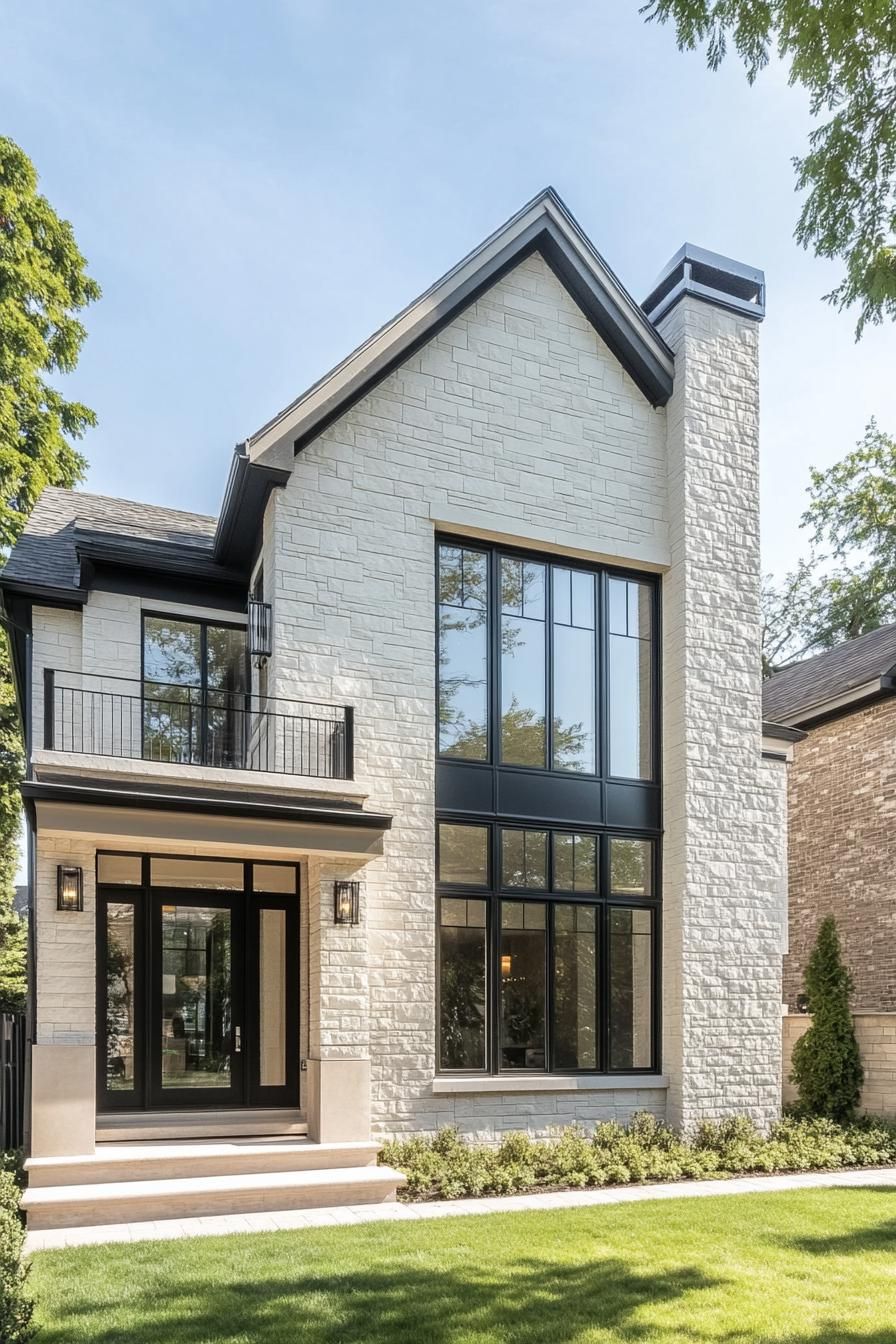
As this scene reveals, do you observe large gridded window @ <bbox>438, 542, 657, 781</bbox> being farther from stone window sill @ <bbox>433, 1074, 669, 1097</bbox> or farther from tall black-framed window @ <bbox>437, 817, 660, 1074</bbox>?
stone window sill @ <bbox>433, 1074, 669, 1097</bbox>

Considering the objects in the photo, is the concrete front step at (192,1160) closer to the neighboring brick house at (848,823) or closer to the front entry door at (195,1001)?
the front entry door at (195,1001)

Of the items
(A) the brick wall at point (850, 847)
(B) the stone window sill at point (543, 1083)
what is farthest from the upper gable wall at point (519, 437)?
(B) the stone window sill at point (543, 1083)

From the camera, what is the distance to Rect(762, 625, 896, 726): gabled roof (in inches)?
648

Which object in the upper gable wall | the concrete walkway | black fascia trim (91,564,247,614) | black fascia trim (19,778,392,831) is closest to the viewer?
the concrete walkway

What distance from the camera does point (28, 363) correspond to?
18703 mm

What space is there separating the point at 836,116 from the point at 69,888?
335 inches

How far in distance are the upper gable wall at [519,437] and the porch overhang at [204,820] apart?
11.2ft

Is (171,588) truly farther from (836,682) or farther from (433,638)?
(836,682)

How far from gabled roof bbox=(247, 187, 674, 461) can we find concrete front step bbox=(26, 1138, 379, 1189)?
665 cm

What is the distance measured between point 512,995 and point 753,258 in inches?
383

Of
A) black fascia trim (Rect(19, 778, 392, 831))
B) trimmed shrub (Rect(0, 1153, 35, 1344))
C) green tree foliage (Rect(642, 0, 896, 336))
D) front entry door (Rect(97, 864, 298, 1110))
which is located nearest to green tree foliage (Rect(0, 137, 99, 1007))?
front entry door (Rect(97, 864, 298, 1110))

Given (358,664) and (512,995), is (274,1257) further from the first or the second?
(358,664)

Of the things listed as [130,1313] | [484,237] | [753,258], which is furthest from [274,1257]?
[753,258]

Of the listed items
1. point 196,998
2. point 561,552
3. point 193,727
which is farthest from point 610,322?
point 196,998
